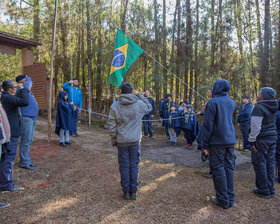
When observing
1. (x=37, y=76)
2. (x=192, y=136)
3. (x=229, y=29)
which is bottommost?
(x=192, y=136)

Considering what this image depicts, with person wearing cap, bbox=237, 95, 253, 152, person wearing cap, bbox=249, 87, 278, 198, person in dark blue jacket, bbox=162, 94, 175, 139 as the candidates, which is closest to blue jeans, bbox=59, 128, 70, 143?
person in dark blue jacket, bbox=162, 94, 175, 139

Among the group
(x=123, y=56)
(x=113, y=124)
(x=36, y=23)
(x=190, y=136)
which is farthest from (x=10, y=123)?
(x=36, y=23)

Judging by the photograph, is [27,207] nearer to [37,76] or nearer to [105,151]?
[105,151]

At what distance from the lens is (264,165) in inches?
141

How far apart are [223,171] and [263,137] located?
105 cm

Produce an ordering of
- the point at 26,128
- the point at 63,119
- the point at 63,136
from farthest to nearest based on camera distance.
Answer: the point at 63,136 < the point at 63,119 < the point at 26,128

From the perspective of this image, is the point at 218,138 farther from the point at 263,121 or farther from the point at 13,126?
the point at 13,126

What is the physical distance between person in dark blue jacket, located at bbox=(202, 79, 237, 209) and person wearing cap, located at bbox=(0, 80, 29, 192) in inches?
118

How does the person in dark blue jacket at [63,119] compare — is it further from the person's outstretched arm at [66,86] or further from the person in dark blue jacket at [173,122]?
the person in dark blue jacket at [173,122]

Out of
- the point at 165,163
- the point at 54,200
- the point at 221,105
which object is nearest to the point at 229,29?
the point at 165,163

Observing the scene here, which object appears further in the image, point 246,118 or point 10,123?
point 246,118

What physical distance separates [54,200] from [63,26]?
12.3 meters

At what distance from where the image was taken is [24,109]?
14.5ft

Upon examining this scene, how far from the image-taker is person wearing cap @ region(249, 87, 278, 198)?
354 centimetres
